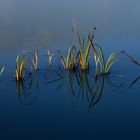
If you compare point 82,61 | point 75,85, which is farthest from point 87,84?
point 82,61

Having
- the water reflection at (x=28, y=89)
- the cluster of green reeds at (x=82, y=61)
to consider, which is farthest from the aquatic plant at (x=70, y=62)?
the water reflection at (x=28, y=89)

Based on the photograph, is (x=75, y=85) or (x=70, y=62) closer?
(x=75, y=85)

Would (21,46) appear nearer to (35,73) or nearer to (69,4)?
(35,73)

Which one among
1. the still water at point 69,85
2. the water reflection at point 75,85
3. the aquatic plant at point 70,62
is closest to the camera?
the still water at point 69,85

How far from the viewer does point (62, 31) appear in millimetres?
5973

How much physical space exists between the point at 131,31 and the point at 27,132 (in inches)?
139

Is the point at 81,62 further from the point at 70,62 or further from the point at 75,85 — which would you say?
the point at 75,85

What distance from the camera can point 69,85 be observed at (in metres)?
3.75

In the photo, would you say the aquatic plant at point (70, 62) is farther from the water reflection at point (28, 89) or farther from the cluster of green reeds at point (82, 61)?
the water reflection at point (28, 89)

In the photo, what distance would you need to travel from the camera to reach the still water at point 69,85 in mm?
2812

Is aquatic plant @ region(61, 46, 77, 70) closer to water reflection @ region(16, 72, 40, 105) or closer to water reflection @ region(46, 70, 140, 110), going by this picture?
water reflection @ region(46, 70, 140, 110)

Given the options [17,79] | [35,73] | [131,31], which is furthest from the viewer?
[131,31]

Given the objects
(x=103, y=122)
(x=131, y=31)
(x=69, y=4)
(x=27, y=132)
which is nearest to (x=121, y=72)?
(x=103, y=122)

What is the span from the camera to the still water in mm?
2812
